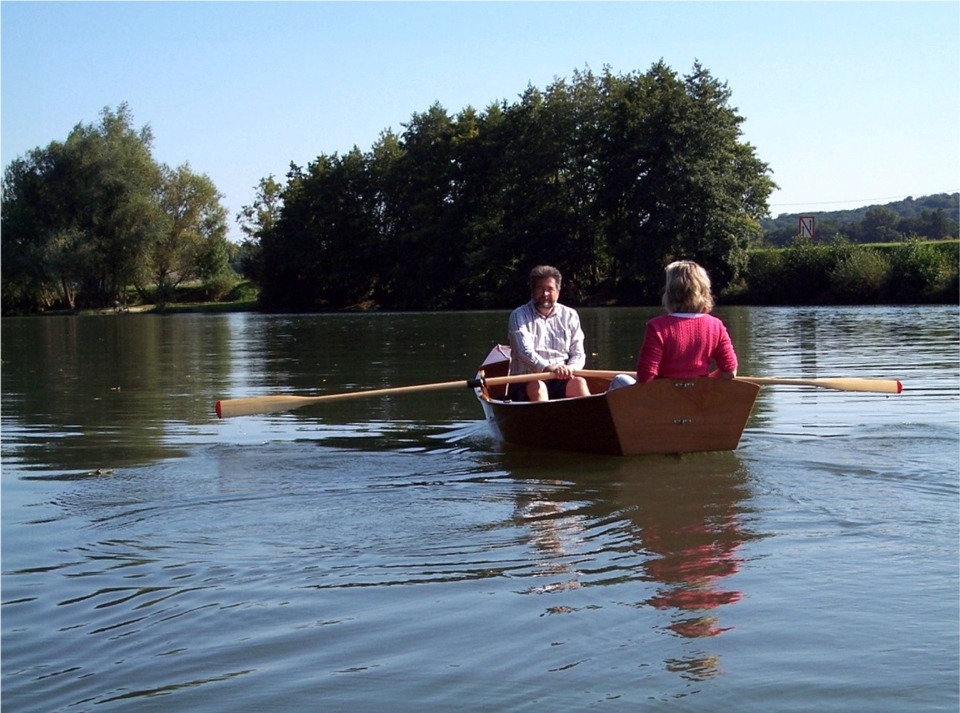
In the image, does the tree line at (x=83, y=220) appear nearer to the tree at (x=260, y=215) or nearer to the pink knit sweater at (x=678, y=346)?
the tree at (x=260, y=215)

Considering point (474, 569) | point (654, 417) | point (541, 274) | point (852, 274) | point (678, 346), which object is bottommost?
point (474, 569)

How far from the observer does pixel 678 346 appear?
747 centimetres

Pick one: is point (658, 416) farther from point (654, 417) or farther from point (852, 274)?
point (852, 274)

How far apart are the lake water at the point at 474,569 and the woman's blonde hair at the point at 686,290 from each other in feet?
3.47

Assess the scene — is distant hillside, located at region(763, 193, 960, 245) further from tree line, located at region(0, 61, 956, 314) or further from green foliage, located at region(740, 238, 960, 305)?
green foliage, located at region(740, 238, 960, 305)

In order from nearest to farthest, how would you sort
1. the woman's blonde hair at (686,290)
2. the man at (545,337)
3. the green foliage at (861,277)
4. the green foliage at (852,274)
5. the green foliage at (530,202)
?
the woman's blonde hair at (686,290)
the man at (545,337)
the green foliage at (852,274)
the green foliage at (861,277)
the green foliage at (530,202)

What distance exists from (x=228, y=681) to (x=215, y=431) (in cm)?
678

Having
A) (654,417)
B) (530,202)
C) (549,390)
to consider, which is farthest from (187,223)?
(654,417)

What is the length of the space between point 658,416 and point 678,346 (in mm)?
530

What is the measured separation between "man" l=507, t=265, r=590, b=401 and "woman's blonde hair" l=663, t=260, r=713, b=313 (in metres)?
1.63

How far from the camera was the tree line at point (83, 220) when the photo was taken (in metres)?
54.8

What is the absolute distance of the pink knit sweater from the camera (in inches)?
294

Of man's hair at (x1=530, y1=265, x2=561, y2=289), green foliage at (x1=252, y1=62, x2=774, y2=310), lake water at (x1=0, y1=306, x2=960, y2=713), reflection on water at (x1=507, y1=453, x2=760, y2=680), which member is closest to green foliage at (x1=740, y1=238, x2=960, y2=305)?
green foliage at (x1=252, y1=62, x2=774, y2=310)

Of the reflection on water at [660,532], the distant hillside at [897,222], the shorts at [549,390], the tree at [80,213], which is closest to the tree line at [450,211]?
the tree at [80,213]
